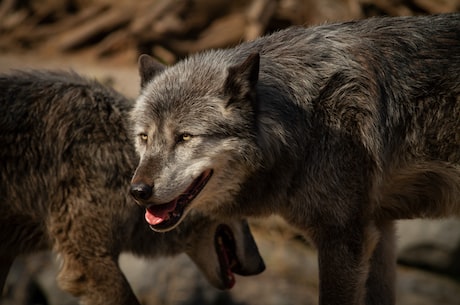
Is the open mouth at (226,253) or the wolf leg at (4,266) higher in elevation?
the open mouth at (226,253)

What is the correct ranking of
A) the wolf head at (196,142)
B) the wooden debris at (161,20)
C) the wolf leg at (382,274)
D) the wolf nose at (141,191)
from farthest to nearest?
the wooden debris at (161,20), the wolf leg at (382,274), the wolf head at (196,142), the wolf nose at (141,191)

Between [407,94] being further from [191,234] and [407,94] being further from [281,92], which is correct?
[191,234]

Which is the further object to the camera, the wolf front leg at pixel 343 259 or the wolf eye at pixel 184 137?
the wolf front leg at pixel 343 259

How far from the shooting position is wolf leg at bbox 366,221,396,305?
575 centimetres

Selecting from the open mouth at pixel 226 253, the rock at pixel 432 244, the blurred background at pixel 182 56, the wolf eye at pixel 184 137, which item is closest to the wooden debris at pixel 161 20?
the blurred background at pixel 182 56

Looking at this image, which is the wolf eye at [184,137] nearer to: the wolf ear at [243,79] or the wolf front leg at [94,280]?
the wolf ear at [243,79]

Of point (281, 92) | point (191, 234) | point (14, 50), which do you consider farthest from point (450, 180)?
point (14, 50)

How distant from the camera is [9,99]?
6.19m

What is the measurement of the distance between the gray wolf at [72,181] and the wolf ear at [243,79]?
1481 mm

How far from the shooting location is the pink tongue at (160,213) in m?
4.87

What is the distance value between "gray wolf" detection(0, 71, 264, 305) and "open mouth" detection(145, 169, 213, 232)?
123 centimetres

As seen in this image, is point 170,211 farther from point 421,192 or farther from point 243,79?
point 421,192

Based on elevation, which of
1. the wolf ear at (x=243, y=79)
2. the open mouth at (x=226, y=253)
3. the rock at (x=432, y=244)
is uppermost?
the wolf ear at (x=243, y=79)

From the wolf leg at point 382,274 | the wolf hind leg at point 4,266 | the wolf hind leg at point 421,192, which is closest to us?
the wolf hind leg at point 421,192
